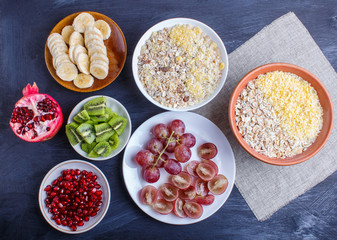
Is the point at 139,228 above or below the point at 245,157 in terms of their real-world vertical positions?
below

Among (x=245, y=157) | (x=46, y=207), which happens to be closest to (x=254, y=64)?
(x=245, y=157)

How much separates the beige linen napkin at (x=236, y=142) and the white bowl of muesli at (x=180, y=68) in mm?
177

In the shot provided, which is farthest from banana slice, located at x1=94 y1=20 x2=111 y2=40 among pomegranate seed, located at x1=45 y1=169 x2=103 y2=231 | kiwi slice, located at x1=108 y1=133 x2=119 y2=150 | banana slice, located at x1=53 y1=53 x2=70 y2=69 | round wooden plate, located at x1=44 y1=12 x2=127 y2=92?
pomegranate seed, located at x1=45 y1=169 x2=103 y2=231

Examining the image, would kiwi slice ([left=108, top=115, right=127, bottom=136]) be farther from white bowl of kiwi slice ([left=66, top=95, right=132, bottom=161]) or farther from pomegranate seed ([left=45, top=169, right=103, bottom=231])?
pomegranate seed ([left=45, top=169, right=103, bottom=231])

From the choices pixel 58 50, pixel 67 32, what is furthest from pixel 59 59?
pixel 67 32

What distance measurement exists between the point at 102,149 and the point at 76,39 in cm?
65

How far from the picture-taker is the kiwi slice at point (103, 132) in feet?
5.16

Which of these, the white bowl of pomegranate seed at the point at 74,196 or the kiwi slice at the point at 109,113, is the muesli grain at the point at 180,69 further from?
the white bowl of pomegranate seed at the point at 74,196

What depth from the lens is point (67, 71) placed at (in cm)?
157

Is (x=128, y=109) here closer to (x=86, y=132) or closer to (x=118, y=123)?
(x=118, y=123)

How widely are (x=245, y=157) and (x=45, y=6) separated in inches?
61.4

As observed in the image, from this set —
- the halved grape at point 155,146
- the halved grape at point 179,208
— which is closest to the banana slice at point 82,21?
the halved grape at point 155,146

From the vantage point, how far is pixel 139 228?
1.67 metres

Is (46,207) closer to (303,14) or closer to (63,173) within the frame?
(63,173)
